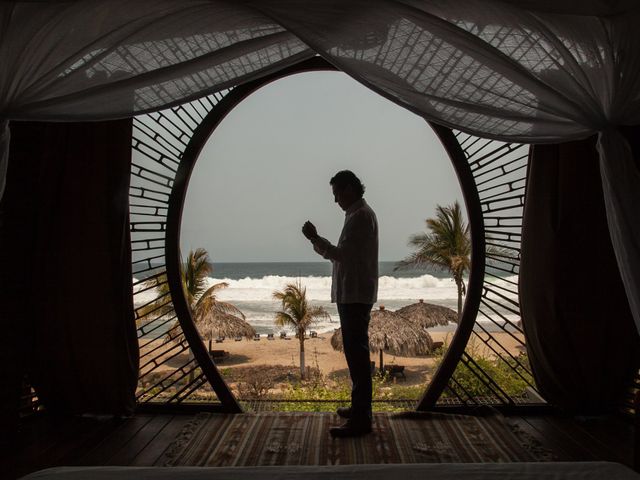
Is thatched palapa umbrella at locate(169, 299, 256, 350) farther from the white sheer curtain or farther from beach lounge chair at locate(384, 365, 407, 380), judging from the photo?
the white sheer curtain

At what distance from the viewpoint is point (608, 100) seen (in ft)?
5.44

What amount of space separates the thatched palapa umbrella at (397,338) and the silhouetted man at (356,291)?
17.8ft

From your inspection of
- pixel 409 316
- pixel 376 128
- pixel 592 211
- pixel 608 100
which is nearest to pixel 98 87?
pixel 608 100

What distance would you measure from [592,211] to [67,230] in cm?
278

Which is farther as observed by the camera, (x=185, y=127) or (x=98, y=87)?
(x=185, y=127)

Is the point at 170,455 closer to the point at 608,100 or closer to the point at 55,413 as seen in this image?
the point at 55,413

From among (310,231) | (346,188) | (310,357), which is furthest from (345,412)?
(310,357)

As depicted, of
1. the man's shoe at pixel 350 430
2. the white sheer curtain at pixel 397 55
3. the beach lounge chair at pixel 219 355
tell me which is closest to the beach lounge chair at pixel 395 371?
the beach lounge chair at pixel 219 355

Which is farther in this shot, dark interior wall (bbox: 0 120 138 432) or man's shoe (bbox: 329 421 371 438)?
dark interior wall (bbox: 0 120 138 432)

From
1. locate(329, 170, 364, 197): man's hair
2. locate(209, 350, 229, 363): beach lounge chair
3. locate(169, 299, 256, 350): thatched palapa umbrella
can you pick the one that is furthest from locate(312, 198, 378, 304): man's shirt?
locate(209, 350, 229, 363): beach lounge chair

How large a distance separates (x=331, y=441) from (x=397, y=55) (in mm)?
1749

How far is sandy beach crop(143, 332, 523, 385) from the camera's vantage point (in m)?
11.7

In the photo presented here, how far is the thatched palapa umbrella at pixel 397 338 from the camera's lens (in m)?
7.66

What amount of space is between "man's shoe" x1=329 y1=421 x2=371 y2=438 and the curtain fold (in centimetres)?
105
